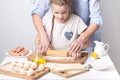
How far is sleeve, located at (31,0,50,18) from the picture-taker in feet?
5.95

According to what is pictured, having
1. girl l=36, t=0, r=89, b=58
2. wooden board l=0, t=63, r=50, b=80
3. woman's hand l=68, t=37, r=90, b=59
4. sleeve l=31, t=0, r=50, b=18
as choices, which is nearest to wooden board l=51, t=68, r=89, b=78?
wooden board l=0, t=63, r=50, b=80

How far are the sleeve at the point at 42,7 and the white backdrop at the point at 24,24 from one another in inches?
15.1

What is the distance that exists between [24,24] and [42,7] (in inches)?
18.3

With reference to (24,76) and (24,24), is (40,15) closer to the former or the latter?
(24,24)

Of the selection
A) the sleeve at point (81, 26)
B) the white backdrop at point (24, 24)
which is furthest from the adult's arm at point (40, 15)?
the white backdrop at point (24, 24)

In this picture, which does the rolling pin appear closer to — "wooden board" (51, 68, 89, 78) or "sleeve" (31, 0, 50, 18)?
"wooden board" (51, 68, 89, 78)

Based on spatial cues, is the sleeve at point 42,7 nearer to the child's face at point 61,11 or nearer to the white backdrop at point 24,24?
the child's face at point 61,11

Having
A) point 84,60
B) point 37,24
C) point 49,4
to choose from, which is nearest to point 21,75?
point 84,60

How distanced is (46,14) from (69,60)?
51 cm

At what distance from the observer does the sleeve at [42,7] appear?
5.95 ft

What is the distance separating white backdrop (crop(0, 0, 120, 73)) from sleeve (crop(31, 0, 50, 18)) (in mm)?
384

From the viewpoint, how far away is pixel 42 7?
1.83 metres

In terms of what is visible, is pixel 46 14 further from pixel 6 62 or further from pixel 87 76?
pixel 87 76

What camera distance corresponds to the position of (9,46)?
7.63 ft
